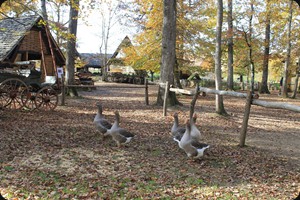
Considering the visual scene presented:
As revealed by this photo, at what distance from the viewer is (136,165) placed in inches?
220

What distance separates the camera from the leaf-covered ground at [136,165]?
4445 mm

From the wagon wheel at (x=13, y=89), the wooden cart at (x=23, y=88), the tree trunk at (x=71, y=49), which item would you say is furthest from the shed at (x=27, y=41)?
the wagon wheel at (x=13, y=89)

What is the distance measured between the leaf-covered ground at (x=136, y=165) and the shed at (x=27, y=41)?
6.51 metres

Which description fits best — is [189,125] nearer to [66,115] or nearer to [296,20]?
[66,115]

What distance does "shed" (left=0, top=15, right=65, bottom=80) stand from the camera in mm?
14336

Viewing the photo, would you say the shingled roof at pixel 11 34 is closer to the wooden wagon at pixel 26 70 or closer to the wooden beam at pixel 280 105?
the wooden wagon at pixel 26 70

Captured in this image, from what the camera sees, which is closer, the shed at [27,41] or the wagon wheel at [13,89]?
the wagon wheel at [13,89]

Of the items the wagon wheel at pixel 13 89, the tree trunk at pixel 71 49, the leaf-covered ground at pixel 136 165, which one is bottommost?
the leaf-covered ground at pixel 136 165

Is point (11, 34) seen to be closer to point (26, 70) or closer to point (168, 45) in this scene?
point (26, 70)

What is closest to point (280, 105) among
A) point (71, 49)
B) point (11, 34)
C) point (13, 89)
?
point (13, 89)

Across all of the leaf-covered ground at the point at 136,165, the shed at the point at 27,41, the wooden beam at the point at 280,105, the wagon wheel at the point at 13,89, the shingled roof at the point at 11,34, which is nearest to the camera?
the leaf-covered ground at the point at 136,165

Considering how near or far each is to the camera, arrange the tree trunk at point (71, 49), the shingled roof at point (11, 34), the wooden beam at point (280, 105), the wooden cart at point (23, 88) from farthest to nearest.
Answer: the tree trunk at point (71, 49) → the shingled roof at point (11, 34) → the wooden cart at point (23, 88) → the wooden beam at point (280, 105)

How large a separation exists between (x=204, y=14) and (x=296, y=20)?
886 centimetres

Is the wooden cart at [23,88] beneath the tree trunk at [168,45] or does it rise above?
beneath
